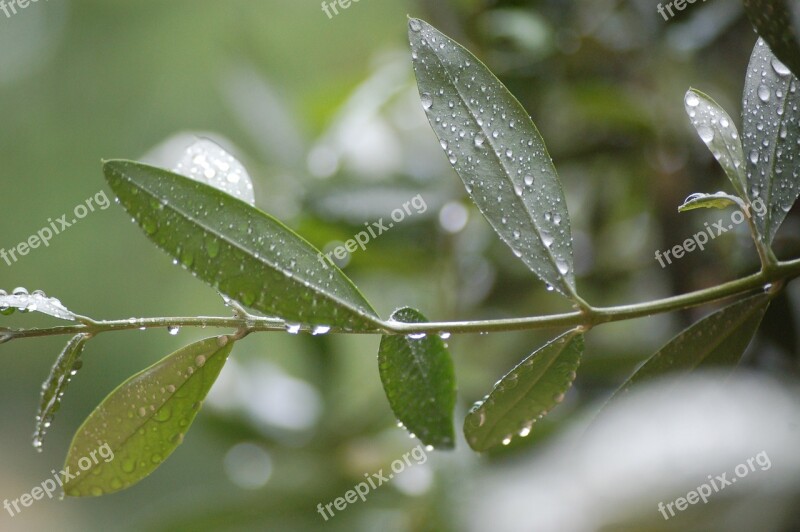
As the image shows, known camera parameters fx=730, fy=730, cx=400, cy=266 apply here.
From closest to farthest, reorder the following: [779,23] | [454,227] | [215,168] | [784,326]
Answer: [779,23], [215,168], [784,326], [454,227]

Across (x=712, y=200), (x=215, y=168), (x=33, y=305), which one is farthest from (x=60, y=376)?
(x=712, y=200)

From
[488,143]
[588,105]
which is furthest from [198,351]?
[588,105]

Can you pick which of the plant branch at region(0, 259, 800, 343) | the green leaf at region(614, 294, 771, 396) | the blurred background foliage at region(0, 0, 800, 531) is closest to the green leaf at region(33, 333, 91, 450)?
the plant branch at region(0, 259, 800, 343)

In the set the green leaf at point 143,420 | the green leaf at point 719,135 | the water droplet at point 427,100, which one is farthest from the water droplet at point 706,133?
the green leaf at point 143,420

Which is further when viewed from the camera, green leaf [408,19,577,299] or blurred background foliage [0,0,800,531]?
blurred background foliage [0,0,800,531]

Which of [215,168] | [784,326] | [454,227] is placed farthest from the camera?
[454,227]

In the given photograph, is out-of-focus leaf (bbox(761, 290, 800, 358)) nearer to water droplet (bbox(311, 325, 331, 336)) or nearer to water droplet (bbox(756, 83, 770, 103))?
water droplet (bbox(756, 83, 770, 103))

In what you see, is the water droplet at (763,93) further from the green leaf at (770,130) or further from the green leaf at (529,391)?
the green leaf at (529,391)

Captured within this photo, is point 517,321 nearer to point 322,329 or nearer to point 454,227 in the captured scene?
point 322,329
